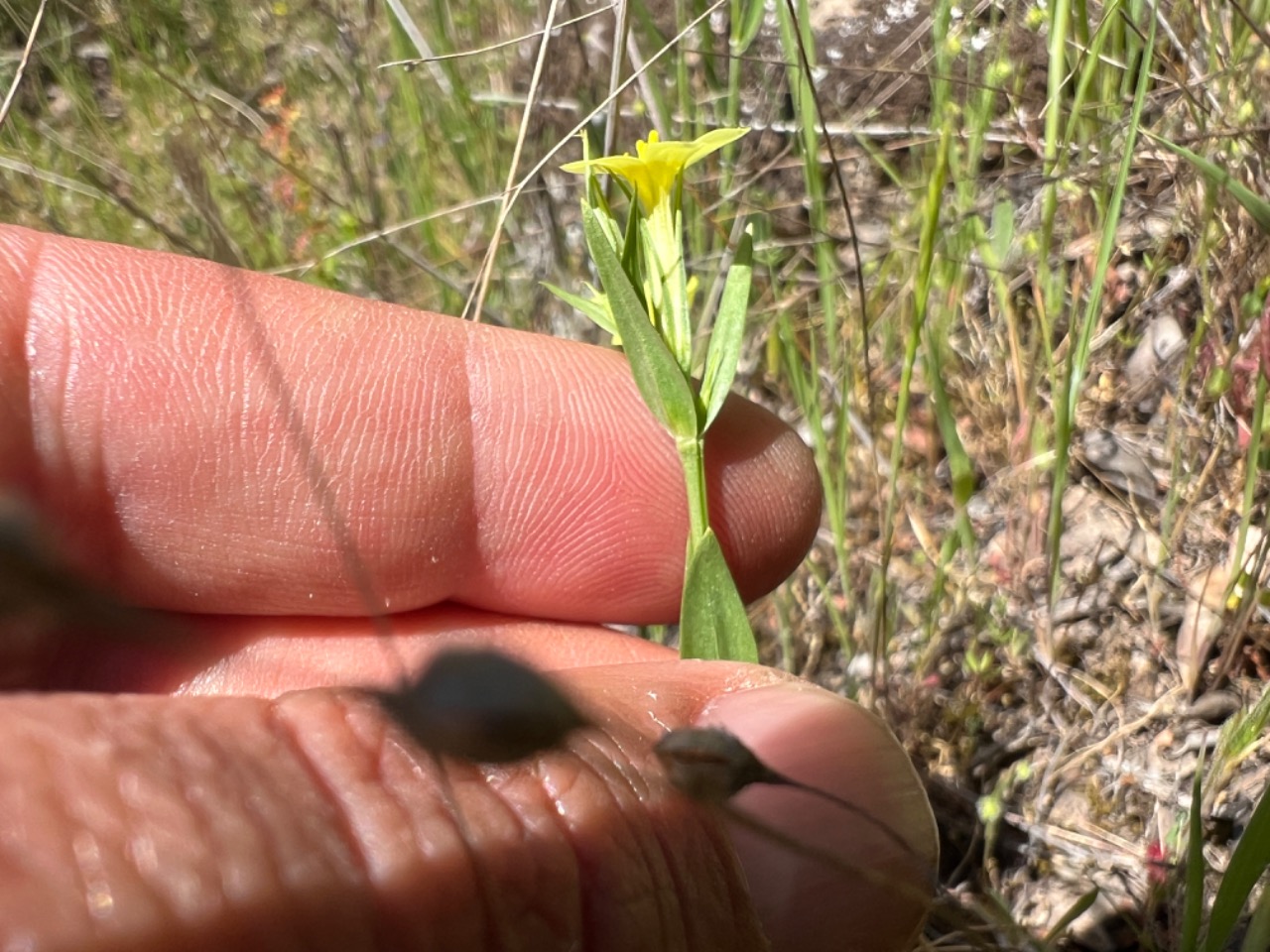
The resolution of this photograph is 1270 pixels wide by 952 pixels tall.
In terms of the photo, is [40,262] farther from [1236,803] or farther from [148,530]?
[1236,803]

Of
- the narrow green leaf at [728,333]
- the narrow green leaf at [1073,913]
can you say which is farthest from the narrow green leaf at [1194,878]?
the narrow green leaf at [728,333]

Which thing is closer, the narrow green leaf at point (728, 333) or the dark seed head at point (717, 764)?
the dark seed head at point (717, 764)

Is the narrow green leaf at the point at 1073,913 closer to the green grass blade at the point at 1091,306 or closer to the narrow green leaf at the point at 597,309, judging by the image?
the green grass blade at the point at 1091,306

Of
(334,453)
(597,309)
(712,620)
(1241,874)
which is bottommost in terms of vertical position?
(1241,874)

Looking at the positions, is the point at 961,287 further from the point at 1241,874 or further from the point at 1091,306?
the point at 1241,874

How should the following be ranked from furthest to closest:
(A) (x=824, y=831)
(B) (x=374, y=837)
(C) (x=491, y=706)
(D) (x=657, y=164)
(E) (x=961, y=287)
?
(E) (x=961, y=287)
(D) (x=657, y=164)
(A) (x=824, y=831)
(B) (x=374, y=837)
(C) (x=491, y=706)

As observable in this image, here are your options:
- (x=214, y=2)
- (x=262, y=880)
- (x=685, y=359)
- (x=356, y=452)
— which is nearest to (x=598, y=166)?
(x=685, y=359)

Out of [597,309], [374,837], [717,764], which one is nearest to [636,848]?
[374,837]
